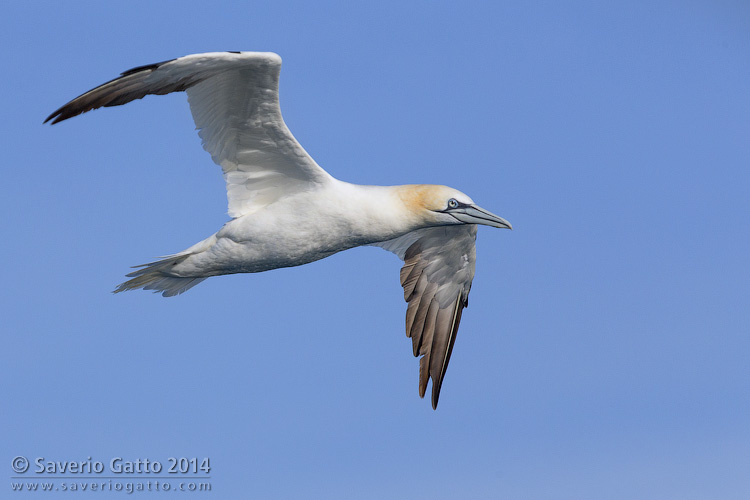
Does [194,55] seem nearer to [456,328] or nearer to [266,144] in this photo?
[266,144]

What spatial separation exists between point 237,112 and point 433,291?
Answer: 12.9 ft

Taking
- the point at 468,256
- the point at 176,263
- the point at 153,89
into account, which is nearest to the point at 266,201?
the point at 176,263

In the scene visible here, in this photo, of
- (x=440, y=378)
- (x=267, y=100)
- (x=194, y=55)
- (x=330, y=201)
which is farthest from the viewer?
(x=440, y=378)

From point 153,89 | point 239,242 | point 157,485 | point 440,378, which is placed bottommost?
point 157,485

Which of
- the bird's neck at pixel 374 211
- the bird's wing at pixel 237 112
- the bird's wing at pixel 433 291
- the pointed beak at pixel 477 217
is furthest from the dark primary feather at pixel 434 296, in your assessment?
the bird's wing at pixel 237 112

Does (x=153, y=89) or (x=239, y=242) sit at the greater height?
(x=153, y=89)

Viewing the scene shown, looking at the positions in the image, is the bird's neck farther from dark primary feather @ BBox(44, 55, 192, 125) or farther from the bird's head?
dark primary feather @ BBox(44, 55, 192, 125)

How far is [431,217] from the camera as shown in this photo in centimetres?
1107

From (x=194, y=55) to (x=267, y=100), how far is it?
0.98m

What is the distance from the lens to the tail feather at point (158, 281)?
459 inches

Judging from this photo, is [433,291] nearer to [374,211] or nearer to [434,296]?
[434,296]

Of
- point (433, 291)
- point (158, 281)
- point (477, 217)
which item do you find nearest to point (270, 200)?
point (158, 281)

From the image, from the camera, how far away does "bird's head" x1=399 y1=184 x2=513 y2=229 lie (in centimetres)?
1102

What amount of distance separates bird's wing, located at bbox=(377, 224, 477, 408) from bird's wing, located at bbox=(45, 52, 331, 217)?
2.41 metres
